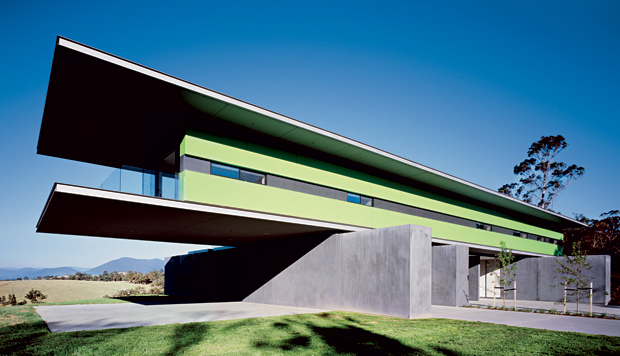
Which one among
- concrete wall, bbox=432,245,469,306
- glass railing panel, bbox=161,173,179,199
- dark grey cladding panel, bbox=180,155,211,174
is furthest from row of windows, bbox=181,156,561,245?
concrete wall, bbox=432,245,469,306

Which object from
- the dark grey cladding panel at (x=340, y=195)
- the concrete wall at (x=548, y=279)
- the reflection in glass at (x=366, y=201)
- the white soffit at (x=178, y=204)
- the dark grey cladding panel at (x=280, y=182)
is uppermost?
the dark grey cladding panel at (x=280, y=182)

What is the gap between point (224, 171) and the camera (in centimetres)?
1285

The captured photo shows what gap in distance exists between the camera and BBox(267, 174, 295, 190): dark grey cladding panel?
1411 centimetres

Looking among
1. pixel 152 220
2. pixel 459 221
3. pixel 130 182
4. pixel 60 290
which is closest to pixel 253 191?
pixel 152 220

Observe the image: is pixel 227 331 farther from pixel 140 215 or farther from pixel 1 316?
pixel 1 316

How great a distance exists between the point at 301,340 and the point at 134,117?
363 inches

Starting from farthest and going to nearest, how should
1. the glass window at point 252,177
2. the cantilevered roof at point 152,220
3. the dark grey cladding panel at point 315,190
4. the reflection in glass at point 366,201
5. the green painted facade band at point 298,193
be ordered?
the reflection in glass at point 366,201 → the dark grey cladding panel at point 315,190 → the glass window at point 252,177 → the green painted facade band at point 298,193 → the cantilevered roof at point 152,220

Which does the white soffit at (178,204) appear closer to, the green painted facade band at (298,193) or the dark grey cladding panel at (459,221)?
the green painted facade band at (298,193)

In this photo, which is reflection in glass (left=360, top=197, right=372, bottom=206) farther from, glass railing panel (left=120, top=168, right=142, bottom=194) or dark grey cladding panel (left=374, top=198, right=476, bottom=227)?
glass railing panel (left=120, top=168, right=142, bottom=194)

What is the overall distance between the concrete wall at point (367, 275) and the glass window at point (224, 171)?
484 centimetres

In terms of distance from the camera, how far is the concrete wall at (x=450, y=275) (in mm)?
16719

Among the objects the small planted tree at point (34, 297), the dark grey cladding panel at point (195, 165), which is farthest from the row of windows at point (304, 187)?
the small planted tree at point (34, 297)

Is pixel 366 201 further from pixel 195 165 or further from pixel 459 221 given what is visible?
pixel 195 165

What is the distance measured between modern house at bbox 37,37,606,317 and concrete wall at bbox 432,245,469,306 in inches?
2.2
